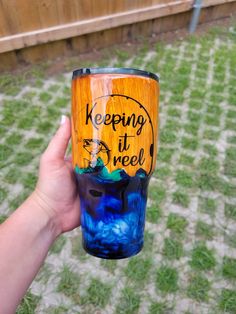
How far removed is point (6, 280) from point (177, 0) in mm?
4003

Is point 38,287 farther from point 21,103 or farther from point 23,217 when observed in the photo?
point 21,103

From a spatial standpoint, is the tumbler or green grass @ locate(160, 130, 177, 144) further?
green grass @ locate(160, 130, 177, 144)

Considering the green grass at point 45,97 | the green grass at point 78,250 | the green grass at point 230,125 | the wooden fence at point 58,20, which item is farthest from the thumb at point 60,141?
the wooden fence at point 58,20

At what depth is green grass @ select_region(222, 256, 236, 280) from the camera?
84.5 inches

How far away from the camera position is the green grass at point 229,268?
7.04 feet

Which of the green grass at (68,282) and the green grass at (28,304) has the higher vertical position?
the green grass at (68,282)

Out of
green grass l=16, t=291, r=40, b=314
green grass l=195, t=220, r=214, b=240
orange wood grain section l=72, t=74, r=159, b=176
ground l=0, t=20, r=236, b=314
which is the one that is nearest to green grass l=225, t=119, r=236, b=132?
ground l=0, t=20, r=236, b=314

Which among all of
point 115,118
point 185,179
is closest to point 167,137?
point 185,179

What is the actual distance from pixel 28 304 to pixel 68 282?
10.5 inches

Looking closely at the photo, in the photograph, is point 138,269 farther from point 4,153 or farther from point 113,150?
point 4,153

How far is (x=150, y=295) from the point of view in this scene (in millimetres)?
2045

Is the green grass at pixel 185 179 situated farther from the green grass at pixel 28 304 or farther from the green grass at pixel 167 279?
the green grass at pixel 28 304

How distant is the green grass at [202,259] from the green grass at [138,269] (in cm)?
30

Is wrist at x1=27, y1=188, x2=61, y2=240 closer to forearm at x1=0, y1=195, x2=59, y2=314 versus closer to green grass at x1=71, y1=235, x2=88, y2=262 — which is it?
forearm at x1=0, y1=195, x2=59, y2=314
